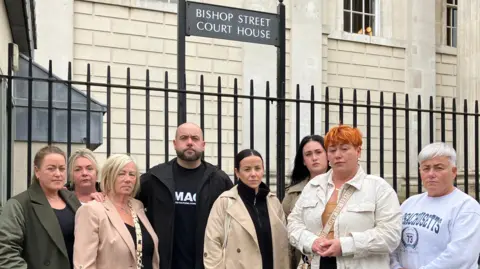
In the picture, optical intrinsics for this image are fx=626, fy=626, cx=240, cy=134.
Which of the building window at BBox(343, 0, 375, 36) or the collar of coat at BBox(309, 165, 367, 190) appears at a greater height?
the building window at BBox(343, 0, 375, 36)

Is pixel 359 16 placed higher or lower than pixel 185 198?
higher

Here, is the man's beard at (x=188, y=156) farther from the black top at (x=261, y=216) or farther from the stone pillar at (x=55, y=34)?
the stone pillar at (x=55, y=34)

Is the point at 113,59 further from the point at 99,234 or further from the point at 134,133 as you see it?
the point at 99,234

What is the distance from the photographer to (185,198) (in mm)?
4461

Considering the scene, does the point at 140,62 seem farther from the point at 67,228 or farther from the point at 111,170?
the point at 67,228

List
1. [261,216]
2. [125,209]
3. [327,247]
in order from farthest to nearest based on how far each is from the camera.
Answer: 1. [261,216]
2. [125,209]
3. [327,247]

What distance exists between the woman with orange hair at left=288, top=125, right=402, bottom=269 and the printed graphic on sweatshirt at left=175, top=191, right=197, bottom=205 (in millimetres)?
770

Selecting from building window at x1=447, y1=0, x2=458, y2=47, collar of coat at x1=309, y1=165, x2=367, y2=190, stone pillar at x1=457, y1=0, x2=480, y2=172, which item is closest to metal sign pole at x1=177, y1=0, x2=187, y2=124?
collar of coat at x1=309, y1=165, x2=367, y2=190

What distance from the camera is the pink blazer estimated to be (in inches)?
147

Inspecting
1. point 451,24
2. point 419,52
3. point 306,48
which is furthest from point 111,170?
point 451,24

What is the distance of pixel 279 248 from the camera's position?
4316 mm

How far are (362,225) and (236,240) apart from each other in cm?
86

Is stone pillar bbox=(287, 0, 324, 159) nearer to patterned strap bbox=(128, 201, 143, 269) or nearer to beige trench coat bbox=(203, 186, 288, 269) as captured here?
beige trench coat bbox=(203, 186, 288, 269)

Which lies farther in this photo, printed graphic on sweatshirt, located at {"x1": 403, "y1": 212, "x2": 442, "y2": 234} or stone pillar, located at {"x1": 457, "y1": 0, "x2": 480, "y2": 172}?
stone pillar, located at {"x1": 457, "y1": 0, "x2": 480, "y2": 172}
